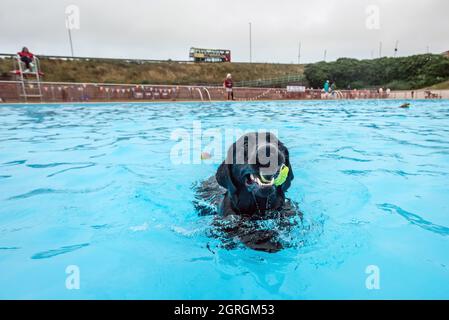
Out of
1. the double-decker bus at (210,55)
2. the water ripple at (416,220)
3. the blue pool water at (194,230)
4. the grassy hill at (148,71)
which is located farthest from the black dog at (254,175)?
the double-decker bus at (210,55)

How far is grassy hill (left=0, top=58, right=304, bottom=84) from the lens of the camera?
1673 inches

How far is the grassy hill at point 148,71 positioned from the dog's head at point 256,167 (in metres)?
42.8

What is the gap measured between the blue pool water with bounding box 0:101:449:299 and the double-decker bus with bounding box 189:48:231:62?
5415cm

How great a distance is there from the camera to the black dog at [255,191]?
2.54 metres

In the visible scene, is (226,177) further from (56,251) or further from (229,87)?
(229,87)

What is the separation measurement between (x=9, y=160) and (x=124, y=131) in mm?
3567

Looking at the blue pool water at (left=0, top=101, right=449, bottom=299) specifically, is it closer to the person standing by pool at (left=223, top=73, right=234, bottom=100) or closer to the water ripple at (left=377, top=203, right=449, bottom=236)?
the water ripple at (left=377, top=203, right=449, bottom=236)

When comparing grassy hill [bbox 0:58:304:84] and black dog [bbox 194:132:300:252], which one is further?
grassy hill [bbox 0:58:304:84]

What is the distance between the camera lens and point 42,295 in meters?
1.94

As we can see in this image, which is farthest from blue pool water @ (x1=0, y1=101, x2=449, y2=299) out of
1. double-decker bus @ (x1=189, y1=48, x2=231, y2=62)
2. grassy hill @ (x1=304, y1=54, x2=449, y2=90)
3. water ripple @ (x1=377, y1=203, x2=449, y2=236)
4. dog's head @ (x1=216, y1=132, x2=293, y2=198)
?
double-decker bus @ (x1=189, y1=48, x2=231, y2=62)

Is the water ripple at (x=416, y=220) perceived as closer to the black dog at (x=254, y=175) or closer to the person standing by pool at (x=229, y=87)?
the black dog at (x=254, y=175)
